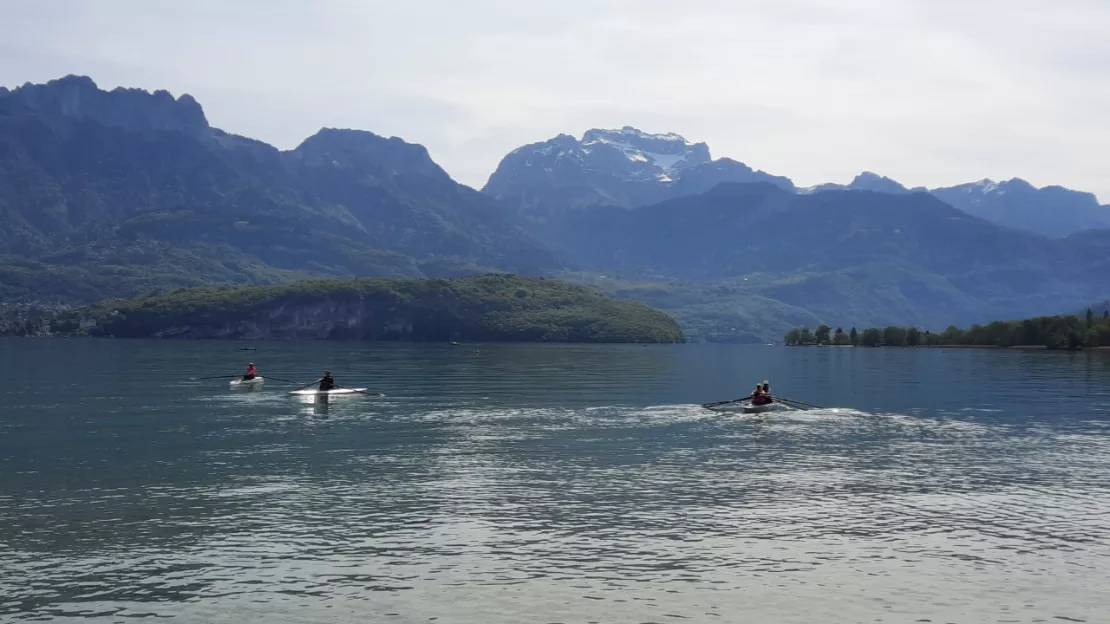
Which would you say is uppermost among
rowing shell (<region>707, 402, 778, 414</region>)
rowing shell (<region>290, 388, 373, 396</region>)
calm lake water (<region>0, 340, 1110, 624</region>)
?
rowing shell (<region>290, 388, 373, 396</region>)

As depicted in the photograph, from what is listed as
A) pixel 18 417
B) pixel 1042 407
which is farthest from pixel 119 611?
pixel 1042 407

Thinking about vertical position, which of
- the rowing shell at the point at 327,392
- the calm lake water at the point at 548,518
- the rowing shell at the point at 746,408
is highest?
the rowing shell at the point at 327,392

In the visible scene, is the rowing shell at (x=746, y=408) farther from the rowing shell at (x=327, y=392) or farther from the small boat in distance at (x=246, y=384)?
the small boat in distance at (x=246, y=384)

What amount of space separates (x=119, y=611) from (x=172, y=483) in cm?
2913

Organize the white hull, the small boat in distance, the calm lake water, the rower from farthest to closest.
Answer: the small boat in distance, the rower, the white hull, the calm lake water

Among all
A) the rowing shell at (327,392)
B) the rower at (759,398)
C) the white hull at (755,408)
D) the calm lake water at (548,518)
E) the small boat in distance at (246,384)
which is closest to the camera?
the calm lake water at (548,518)

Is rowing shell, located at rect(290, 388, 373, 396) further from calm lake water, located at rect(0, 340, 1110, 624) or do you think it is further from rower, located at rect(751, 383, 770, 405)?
rower, located at rect(751, 383, 770, 405)

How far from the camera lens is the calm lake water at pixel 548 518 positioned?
132 feet

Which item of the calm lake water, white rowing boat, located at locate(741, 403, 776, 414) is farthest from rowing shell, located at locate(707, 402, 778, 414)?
the calm lake water

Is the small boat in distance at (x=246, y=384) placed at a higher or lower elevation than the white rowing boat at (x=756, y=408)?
higher

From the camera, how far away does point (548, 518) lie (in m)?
55.7

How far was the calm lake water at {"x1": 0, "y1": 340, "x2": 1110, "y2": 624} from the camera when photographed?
132 feet

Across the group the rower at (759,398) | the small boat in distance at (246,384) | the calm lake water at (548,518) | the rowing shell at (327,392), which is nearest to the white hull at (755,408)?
the rower at (759,398)

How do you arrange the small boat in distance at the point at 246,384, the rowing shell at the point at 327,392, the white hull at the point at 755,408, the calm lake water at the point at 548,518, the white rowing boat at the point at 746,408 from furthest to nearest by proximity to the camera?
the small boat in distance at the point at 246,384, the rowing shell at the point at 327,392, the white rowing boat at the point at 746,408, the white hull at the point at 755,408, the calm lake water at the point at 548,518
